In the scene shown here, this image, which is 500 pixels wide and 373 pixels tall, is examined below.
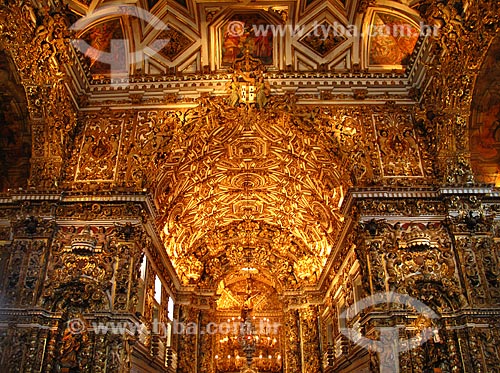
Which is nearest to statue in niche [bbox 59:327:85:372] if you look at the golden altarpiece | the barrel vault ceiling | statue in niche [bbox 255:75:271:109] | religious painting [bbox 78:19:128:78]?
the golden altarpiece

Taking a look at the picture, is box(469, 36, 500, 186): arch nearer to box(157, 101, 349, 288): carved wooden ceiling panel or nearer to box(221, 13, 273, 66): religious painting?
box(157, 101, 349, 288): carved wooden ceiling panel

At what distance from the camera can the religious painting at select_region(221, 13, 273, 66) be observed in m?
12.9

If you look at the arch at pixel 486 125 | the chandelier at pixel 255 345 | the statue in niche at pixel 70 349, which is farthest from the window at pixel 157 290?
the arch at pixel 486 125

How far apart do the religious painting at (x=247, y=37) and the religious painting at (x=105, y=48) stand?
9.42ft

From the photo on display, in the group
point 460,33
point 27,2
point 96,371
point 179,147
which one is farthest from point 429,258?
point 27,2

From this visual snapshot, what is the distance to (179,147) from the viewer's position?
1305 centimetres

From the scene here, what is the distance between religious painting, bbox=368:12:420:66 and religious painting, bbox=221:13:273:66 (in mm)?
2876

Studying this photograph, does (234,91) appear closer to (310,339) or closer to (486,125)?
(486,125)

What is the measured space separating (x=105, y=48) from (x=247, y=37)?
13.1 ft

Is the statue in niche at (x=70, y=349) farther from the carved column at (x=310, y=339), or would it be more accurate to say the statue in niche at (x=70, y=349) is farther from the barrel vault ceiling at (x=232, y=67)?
the carved column at (x=310, y=339)

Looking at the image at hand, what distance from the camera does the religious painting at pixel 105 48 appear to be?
12430mm

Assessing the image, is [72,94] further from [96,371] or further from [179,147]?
[96,371]

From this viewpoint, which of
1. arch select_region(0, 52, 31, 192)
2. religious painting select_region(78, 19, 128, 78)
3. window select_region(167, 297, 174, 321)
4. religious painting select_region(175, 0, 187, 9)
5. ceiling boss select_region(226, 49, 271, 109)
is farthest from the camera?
window select_region(167, 297, 174, 321)

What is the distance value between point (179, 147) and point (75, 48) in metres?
3.69
